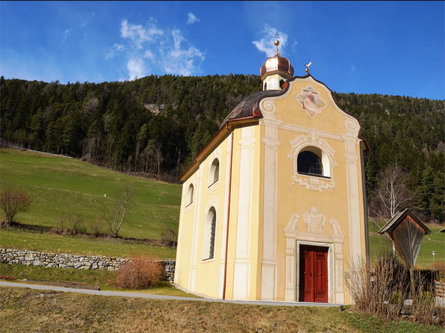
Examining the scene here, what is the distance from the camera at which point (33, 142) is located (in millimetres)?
76562

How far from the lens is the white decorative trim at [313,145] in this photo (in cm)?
1377

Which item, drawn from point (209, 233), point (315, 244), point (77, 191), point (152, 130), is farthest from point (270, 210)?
point (152, 130)

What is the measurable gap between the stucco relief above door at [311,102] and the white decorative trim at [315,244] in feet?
13.8

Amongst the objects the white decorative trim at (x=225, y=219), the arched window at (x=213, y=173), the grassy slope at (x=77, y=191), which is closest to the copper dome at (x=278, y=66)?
the arched window at (x=213, y=173)

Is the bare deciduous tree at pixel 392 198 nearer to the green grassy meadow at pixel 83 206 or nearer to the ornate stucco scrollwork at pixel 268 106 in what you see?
the green grassy meadow at pixel 83 206

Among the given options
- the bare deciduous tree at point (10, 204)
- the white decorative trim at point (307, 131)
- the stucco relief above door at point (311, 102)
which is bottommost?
the bare deciduous tree at point (10, 204)

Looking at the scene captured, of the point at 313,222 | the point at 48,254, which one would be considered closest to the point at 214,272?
the point at 313,222

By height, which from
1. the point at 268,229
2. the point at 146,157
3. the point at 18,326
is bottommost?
the point at 18,326

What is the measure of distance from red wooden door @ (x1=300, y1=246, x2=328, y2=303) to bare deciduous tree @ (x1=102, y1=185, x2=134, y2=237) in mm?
21972

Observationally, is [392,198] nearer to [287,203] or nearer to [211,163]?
[211,163]

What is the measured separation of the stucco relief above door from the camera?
1486 centimetres

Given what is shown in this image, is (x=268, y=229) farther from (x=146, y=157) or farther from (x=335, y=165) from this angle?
(x=146, y=157)

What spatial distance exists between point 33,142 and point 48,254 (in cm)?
6606

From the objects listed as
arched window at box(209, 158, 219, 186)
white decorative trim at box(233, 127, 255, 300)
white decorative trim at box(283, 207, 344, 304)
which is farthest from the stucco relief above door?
arched window at box(209, 158, 219, 186)
